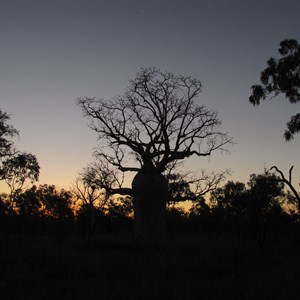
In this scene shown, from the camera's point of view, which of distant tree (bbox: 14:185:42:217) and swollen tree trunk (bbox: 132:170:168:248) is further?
distant tree (bbox: 14:185:42:217)

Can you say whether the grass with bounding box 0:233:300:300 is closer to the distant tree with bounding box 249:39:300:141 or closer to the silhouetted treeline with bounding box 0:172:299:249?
the distant tree with bounding box 249:39:300:141

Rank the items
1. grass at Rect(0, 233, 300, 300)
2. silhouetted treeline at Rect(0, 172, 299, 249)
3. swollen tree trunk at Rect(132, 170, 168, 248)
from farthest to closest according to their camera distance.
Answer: silhouetted treeline at Rect(0, 172, 299, 249)
swollen tree trunk at Rect(132, 170, 168, 248)
grass at Rect(0, 233, 300, 300)

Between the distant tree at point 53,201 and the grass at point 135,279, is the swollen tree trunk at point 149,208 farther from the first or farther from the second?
the distant tree at point 53,201

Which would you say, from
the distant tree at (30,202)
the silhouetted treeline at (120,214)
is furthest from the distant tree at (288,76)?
the distant tree at (30,202)

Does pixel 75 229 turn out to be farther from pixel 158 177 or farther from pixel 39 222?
pixel 158 177

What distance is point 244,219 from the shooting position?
133 ft

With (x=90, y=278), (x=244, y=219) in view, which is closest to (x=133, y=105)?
(x=90, y=278)

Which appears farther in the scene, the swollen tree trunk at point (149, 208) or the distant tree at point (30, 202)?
the distant tree at point (30, 202)

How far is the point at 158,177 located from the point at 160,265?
16.4 ft

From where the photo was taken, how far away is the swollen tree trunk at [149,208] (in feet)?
45.1

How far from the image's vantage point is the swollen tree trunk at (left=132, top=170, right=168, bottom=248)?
13734 millimetres

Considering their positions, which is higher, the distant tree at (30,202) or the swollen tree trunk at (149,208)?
the distant tree at (30,202)

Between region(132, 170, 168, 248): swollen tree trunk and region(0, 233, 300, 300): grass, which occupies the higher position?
region(132, 170, 168, 248): swollen tree trunk

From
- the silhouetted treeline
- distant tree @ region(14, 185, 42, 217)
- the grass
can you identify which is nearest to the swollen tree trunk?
the grass
